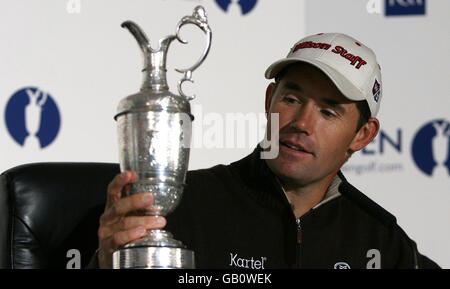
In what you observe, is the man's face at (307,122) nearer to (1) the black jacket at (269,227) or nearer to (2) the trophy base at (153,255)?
(1) the black jacket at (269,227)

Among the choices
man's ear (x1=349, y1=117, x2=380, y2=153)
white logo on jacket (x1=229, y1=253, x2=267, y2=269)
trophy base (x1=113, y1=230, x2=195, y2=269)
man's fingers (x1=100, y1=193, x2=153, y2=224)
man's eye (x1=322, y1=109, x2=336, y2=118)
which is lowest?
white logo on jacket (x1=229, y1=253, x2=267, y2=269)

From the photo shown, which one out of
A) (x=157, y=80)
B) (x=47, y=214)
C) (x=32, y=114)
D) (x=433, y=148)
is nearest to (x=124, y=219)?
(x=157, y=80)

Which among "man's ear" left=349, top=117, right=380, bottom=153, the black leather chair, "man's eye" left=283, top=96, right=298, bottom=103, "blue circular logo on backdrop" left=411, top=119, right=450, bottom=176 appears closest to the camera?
the black leather chair

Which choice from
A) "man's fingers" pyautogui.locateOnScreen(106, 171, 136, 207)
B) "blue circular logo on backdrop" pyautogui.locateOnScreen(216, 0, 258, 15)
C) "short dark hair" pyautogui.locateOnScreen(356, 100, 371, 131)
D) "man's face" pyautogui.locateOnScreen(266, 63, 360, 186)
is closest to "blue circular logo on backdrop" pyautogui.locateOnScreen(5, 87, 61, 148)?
"blue circular logo on backdrop" pyautogui.locateOnScreen(216, 0, 258, 15)

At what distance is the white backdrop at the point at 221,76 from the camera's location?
6.93 feet

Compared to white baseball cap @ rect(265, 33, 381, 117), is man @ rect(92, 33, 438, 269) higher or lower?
lower

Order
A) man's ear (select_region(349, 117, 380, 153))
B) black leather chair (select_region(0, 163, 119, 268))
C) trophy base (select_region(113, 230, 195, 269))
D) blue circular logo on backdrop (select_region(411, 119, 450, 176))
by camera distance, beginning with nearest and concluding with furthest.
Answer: trophy base (select_region(113, 230, 195, 269)) → black leather chair (select_region(0, 163, 119, 268)) → man's ear (select_region(349, 117, 380, 153)) → blue circular logo on backdrop (select_region(411, 119, 450, 176))

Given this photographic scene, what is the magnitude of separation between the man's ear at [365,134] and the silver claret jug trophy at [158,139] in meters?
0.61

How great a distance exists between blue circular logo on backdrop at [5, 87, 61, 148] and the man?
625mm

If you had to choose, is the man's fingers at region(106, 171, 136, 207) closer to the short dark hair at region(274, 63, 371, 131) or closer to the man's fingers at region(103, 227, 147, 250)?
the man's fingers at region(103, 227, 147, 250)

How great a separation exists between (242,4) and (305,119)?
2.57ft

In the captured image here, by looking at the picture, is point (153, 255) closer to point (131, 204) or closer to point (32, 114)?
point (131, 204)

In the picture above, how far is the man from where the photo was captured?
4.96 ft

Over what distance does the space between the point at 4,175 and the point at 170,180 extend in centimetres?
47
